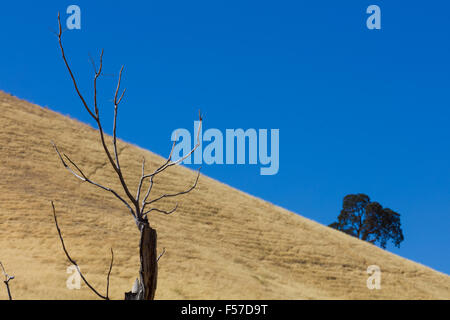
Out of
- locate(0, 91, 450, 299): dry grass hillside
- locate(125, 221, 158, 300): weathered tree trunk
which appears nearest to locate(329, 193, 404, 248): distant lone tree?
locate(0, 91, 450, 299): dry grass hillside

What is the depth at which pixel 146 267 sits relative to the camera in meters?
4.25

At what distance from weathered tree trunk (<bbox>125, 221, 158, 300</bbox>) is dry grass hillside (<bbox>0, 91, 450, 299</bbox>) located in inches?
565

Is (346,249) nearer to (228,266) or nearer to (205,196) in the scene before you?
(205,196)

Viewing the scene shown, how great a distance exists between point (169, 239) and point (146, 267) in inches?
968

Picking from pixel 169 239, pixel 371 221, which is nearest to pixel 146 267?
pixel 169 239

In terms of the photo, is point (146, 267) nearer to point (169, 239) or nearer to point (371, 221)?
→ point (169, 239)

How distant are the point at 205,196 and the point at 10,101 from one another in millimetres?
20841

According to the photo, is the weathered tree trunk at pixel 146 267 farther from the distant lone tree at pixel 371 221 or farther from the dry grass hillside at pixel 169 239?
the distant lone tree at pixel 371 221

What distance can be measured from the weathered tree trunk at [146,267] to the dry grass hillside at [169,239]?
565 inches

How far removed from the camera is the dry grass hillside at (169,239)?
863 inches

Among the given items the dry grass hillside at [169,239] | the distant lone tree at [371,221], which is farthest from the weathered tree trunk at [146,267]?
the distant lone tree at [371,221]

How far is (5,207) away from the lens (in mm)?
26844
